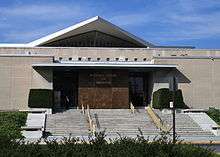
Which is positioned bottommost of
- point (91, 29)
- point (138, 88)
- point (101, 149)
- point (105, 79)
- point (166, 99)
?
point (101, 149)

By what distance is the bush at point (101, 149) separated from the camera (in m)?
8.16

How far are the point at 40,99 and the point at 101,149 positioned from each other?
78.4 ft

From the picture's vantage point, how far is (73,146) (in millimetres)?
8656

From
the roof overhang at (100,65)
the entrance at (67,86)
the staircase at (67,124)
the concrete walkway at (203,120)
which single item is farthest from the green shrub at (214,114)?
the entrance at (67,86)

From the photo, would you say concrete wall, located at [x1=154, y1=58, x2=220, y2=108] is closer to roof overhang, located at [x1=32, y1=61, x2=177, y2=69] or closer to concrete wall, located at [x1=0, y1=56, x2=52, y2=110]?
roof overhang, located at [x1=32, y1=61, x2=177, y2=69]

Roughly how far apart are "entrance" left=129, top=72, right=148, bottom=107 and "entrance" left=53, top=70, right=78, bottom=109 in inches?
172

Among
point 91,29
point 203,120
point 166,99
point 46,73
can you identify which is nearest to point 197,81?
point 166,99

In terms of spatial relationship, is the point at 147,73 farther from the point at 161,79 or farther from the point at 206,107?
the point at 206,107

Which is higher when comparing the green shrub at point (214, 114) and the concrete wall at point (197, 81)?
the concrete wall at point (197, 81)

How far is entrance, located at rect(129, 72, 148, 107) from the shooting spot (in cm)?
3659

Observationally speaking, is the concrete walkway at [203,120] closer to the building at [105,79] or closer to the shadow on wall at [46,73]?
the building at [105,79]

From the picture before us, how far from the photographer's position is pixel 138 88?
37.1m

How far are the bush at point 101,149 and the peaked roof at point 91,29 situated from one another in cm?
3497

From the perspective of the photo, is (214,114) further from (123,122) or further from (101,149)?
(101,149)
